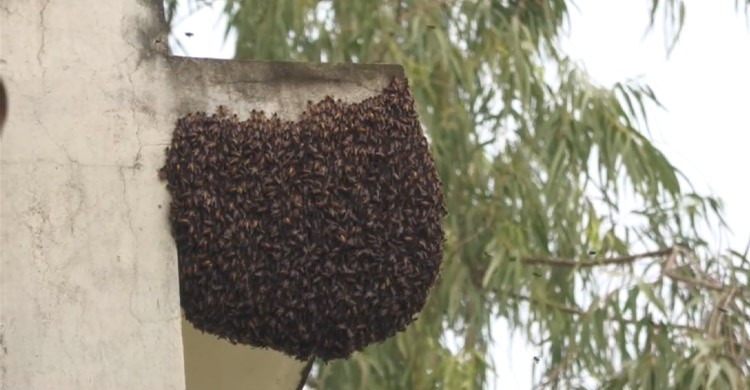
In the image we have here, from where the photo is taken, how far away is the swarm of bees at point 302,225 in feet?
19.0

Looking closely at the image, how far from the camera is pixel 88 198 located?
18.4ft

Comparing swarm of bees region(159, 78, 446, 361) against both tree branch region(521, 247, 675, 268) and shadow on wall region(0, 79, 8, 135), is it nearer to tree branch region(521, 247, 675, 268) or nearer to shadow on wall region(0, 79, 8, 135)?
shadow on wall region(0, 79, 8, 135)

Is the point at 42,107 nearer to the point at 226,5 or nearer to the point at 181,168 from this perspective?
the point at 181,168

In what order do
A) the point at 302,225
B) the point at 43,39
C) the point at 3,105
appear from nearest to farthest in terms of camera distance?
the point at 3,105 → the point at 43,39 → the point at 302,225

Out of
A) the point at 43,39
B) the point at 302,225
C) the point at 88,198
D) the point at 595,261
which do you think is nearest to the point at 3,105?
the point at 43,39

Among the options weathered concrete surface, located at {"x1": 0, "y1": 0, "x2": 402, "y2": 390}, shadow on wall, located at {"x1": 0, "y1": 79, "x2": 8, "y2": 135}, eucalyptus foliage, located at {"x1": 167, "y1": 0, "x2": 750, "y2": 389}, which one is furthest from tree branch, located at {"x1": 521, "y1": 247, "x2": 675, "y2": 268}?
shadow on wall, located at {"x1": 0, "y1": 79, "x2": 8, "y2": 135}

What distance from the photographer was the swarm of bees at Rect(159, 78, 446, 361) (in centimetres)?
579

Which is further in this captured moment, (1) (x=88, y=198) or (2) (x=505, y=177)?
(2) (x=505, y=177)

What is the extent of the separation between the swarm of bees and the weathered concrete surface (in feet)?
0.40

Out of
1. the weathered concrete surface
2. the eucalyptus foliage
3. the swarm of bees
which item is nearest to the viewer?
the weathered concrete surface

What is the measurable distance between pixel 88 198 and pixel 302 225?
2.30ft

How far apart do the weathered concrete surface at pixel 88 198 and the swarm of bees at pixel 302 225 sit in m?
0.12

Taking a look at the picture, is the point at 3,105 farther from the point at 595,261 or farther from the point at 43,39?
the point at 595,261

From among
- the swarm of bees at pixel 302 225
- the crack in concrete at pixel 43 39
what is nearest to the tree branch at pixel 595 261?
the swarm of bees at pixel 302 225
